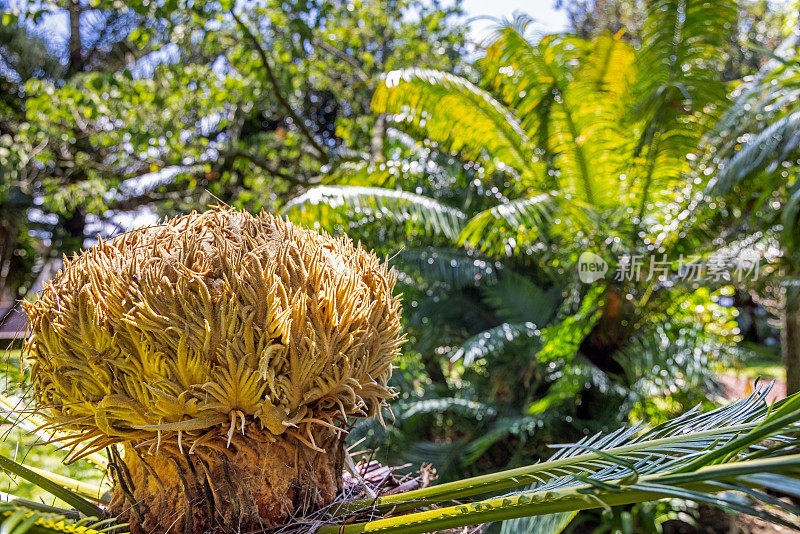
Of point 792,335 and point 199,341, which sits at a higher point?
point 199,341

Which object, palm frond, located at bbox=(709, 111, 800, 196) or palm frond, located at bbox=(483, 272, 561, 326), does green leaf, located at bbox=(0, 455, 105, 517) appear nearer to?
palm frond, located at bbox=(483, 272, 561, 326)

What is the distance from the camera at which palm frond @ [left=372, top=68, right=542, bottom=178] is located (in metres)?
3.50

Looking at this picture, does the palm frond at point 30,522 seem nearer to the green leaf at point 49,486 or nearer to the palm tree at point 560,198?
the green leaf at point 49,486

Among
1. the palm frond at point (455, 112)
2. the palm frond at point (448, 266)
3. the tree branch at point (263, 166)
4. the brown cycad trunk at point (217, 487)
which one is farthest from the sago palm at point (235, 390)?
the tree branch at point (263, 166)

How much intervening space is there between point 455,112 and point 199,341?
3.24 meters

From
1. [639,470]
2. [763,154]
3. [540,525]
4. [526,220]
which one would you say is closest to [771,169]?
[763,154]

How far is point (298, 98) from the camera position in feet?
22.7

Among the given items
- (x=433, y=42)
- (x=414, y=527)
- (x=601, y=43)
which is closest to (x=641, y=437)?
(x=414, y=527)

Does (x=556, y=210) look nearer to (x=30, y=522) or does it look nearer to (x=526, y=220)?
(x=526, y=220)

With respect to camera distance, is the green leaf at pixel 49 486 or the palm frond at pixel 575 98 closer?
the green leaf at pixel 49 486

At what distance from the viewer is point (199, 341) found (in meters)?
0.77

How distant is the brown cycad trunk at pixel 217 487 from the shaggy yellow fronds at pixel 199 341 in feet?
0.12

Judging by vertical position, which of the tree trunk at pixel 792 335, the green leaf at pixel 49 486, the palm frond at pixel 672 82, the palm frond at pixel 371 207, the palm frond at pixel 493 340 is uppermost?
the palm frond at pixel 672 82

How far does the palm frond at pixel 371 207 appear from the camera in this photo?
2650 millimetres
